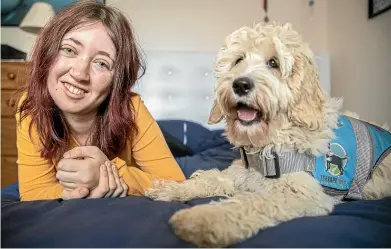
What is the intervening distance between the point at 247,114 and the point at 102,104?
0.55 meters

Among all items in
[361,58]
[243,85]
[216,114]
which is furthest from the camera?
[361,58]

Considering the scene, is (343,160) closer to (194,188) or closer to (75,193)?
(194,188)

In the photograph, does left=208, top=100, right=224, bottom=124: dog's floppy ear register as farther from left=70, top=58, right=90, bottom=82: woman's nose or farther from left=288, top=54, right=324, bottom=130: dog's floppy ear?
left=70, top=58, right=90, bottom=82: woman's nose

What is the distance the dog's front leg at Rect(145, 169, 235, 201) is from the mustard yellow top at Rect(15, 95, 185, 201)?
9cm

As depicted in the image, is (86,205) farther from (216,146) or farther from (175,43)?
(175,43)

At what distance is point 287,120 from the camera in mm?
1296

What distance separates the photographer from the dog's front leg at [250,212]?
83 centimetres

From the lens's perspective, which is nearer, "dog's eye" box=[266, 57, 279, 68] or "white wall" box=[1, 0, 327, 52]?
"dog's eye" box=[266, 57, 279, 68]

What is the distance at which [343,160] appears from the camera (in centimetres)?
124

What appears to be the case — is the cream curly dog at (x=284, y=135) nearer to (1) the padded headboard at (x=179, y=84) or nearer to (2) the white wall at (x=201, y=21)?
(1) the padded headboard at (x=179, y=84)

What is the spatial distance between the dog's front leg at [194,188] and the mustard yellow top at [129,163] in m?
0.09

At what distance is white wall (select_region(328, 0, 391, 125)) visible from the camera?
239 centimetres

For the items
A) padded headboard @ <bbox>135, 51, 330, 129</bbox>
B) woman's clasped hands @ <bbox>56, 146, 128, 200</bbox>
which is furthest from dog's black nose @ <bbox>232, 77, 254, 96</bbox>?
padded headboard @ <bbox>135, 51, 330, 129</bbox>

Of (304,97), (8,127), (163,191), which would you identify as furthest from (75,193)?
(8,127)
